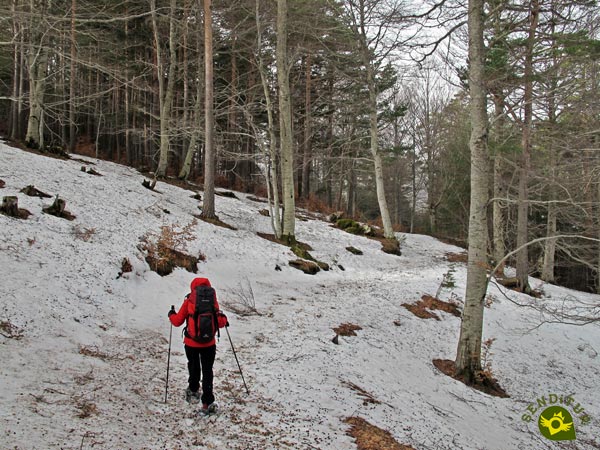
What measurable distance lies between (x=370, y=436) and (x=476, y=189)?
13.6ft

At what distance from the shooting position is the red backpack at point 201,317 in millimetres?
3760

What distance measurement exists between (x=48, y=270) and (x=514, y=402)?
26.5 feet

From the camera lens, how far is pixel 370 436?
3.74 m

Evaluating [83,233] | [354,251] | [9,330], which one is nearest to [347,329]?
[9,330]

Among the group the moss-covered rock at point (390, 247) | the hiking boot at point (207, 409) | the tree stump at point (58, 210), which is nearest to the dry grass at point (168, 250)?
the tree stump at point (58, 210)

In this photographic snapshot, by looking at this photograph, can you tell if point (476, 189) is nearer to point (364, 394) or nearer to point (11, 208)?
point (364, 394)

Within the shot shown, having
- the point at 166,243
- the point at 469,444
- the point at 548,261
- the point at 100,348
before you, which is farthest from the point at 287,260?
the point at 548,261

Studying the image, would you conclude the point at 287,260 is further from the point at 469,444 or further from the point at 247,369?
the point at 469,444

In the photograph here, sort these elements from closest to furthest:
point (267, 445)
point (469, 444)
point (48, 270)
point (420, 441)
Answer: point (267, 445) → point (420, 441) → point (469, 444) → point (48, 270)

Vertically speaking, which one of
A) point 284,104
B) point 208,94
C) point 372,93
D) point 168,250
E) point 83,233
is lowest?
point 168,250

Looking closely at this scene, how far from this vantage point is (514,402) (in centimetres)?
613

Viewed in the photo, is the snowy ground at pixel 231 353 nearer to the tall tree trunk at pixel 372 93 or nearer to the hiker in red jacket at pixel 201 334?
the hiker in red jacket at pixel 201 334

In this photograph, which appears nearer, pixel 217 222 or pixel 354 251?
pixel 217 222

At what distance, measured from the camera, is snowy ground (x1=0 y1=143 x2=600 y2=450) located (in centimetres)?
347
